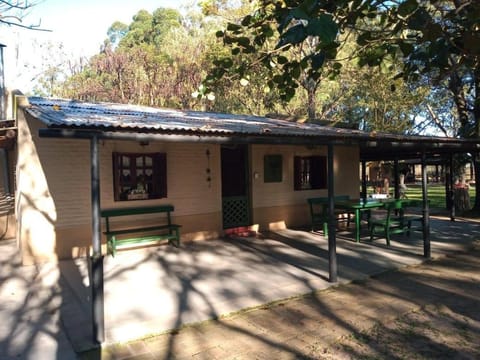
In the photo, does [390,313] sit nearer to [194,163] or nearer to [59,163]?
[194,163]

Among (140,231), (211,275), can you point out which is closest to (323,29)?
(211,275)

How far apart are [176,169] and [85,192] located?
2050mm

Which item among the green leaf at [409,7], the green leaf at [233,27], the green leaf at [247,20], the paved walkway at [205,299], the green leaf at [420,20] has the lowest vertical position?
the paved walkway at [205,299]

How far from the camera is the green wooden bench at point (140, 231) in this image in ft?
24.6

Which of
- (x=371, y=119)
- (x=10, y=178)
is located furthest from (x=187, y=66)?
(x=10, y=178)

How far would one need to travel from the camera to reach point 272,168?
1027 centimetres

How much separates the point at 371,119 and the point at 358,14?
15.3 meters

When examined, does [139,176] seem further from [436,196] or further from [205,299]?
[436,196]

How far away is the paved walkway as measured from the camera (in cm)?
378

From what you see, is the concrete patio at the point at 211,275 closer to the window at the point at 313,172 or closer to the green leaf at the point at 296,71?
the window at the point at 313,172

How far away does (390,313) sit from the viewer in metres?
4.52

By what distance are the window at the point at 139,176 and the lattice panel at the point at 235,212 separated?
1.92 meters

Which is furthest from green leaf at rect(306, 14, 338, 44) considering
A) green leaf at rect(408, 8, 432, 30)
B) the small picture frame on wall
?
the small picture frame on wall

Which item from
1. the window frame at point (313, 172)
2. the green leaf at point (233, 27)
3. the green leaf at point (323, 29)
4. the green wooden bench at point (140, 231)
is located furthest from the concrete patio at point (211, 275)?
the green leaf at point (323, 29)
